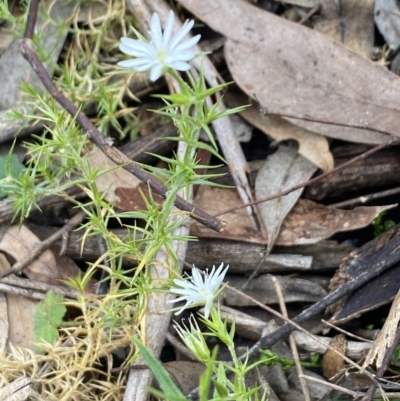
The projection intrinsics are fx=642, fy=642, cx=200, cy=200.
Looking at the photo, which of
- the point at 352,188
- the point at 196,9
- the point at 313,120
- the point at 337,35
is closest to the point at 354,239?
→ the point at 352,188

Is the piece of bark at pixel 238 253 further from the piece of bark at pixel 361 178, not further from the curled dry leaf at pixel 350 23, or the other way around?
the curled dry leaf at pixel 350 23

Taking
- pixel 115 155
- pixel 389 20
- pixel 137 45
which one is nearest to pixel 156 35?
pixel 137 45

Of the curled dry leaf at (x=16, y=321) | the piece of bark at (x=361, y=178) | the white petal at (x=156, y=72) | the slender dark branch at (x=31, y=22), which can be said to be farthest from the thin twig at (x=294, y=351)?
the slender dark branch at (x=31, y=22)

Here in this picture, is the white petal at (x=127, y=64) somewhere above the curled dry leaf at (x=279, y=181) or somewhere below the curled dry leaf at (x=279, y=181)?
above

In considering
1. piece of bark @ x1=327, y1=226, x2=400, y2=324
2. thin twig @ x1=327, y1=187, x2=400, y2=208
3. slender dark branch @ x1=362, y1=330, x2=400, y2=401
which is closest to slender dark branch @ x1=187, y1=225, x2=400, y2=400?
piece of bark @ x1=327, y1=226, x2=400, y2=324

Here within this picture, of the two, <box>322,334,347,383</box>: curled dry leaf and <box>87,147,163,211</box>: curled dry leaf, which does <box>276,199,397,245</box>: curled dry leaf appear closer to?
<box>322,334,347,383</box>: curled dry leaf
